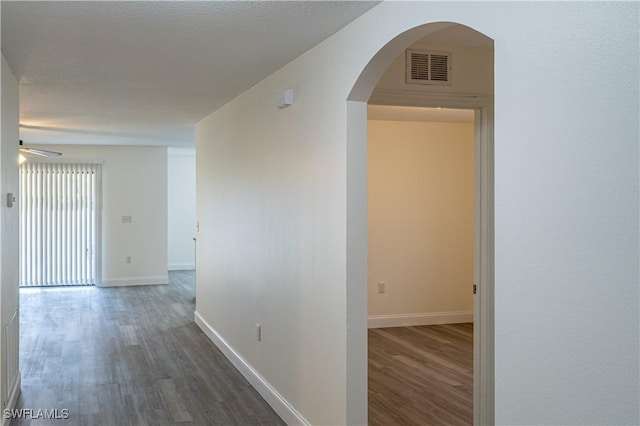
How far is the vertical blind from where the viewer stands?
33.5ft

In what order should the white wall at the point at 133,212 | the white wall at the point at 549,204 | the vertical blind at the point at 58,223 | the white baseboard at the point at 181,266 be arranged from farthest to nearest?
the white baseboard at the point at 181,266
the white wall at the point at 133,212
the vertical blind at the point at 58,223
the white wall at the point at 549,204

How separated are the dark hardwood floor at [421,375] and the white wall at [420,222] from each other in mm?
314

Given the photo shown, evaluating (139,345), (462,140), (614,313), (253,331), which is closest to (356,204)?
(614,313)

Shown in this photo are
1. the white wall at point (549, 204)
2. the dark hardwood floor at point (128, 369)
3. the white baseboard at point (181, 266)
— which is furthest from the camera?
the white baseboard at point (181, 266)

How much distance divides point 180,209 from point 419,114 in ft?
24.8

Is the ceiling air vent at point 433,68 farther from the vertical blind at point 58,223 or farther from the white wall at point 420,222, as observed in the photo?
the vertical blind at point 58,223

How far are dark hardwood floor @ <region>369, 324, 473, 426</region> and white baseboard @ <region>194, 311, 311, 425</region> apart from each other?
0.54 meters

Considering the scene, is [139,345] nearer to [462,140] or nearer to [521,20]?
[462,140]

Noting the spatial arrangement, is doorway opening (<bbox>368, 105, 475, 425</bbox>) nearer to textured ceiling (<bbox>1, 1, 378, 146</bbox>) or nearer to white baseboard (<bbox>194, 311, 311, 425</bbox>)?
white baseboard (<bbox>194, 311, 311, 425</bbox>)

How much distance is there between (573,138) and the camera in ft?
5.60

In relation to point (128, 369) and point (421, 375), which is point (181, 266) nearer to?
point (128, 369)

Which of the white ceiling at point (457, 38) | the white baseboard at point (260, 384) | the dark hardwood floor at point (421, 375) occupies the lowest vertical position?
the dark hardwood floor at point (421, 375)

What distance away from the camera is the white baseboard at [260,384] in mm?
4063

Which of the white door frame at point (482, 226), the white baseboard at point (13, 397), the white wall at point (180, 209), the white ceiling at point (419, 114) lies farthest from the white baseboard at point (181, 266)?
the white door frame at point (482, 226)
